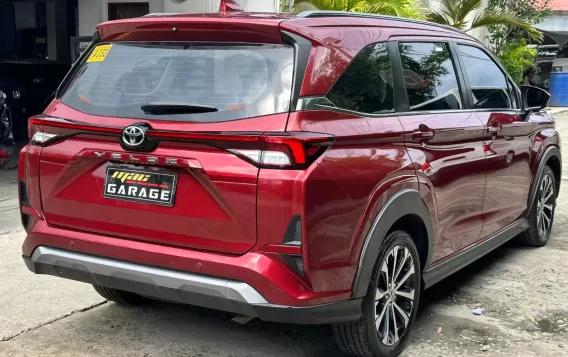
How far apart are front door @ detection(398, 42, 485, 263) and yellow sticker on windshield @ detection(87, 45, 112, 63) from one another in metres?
1.59

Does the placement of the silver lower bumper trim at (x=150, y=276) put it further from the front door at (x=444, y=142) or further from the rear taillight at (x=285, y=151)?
the front door at (x=444, y=142)

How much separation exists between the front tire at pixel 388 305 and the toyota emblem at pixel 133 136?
129 cm

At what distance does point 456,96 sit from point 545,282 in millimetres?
1688

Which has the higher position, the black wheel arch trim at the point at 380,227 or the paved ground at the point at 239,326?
the black wheel arch trim at the point at 380,227

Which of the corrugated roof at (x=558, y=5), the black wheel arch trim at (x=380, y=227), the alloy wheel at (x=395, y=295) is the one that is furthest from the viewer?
the corrugated roof at (x=558, y=5)

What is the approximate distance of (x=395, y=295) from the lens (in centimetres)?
368

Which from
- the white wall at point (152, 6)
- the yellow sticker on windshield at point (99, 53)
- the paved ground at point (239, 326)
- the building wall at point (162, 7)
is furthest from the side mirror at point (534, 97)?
the white wall at point (152, 6)

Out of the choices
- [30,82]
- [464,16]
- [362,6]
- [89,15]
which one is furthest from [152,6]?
[464,16]

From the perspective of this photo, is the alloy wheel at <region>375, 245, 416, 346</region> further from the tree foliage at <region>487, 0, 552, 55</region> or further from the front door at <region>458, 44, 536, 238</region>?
the tree foliage at <region>487, 0, 552, 55</region>

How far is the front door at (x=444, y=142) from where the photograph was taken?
380 centimetres

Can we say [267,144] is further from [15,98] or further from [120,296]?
[15,98]

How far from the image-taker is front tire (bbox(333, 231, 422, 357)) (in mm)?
3414

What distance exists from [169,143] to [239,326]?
4.74 feet

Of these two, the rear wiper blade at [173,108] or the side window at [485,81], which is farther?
the side window at [485,81]
